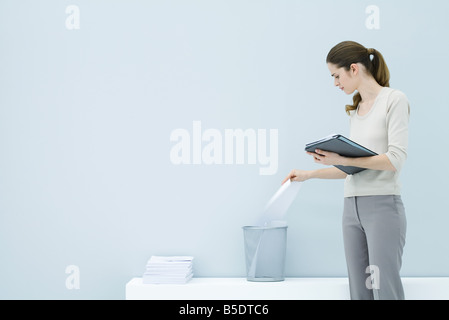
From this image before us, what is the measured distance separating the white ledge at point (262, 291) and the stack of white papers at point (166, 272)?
3 centimetres

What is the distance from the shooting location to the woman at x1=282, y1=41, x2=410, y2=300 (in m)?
1.77

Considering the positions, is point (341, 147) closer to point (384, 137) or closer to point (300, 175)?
point (384, 137)

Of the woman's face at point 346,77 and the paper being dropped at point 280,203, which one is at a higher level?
the woman's face at point 346,77

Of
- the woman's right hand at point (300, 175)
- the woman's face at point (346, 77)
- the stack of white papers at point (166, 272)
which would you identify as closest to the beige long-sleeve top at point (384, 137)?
the woman's face at point (346, 77)

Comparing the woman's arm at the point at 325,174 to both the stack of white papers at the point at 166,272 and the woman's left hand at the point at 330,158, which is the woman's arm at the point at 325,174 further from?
the stack of white papers at the point at 166,272

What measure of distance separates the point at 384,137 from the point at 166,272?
1.05 m

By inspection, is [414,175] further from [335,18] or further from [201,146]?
[201,146]

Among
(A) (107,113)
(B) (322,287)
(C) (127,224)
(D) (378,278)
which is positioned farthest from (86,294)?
(D) (378,278)

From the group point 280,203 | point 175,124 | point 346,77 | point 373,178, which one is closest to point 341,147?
point 373,178

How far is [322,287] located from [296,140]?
0.67m

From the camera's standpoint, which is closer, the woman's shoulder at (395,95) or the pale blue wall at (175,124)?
the woman's shoulder at (395,95)

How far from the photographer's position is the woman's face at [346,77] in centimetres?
192

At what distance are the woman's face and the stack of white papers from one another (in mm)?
986

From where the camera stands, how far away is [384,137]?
1.81 metres
